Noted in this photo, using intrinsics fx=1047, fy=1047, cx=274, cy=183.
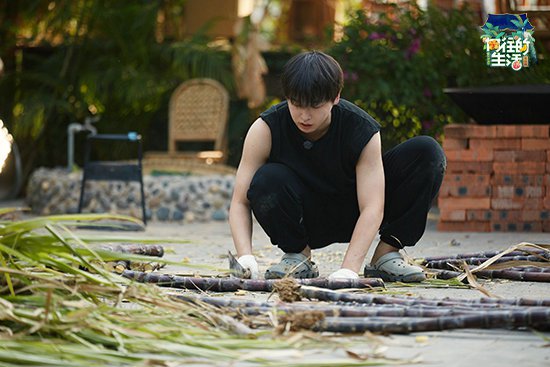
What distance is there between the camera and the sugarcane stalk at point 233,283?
3.24m

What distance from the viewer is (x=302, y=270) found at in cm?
365

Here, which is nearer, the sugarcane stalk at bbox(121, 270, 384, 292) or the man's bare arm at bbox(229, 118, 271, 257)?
the sugarcane stalk at bbox(121, 270, 384, 292)

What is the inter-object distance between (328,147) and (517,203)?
9.34 feet

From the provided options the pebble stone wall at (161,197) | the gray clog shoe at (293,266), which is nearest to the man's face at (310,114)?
the gray clog shoe at (293,266)


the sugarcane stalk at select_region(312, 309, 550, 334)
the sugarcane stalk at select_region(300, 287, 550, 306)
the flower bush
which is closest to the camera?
the sugarcane stalk at select_region(312, 309, 550, 334)

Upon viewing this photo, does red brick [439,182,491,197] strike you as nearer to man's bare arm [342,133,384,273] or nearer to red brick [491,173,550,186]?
red brick [491,173,550,186]

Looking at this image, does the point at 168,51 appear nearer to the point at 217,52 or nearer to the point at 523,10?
the point at 217,52

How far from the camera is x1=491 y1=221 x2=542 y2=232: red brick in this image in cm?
611

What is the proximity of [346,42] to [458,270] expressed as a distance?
3.98 metres

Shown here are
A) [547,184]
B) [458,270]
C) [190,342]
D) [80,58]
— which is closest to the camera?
[190,342]

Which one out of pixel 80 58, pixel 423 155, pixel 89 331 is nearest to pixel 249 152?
pixel 423 155

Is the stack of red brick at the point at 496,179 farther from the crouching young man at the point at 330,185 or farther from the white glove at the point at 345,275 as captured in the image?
the white glove at the point at 345,275
